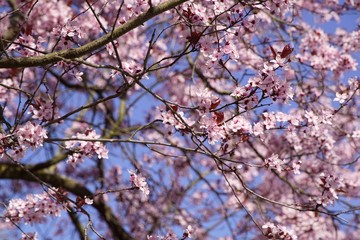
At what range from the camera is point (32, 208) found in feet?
13.1

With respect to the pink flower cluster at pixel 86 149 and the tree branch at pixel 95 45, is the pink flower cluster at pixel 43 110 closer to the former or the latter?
the pink flower cluster at pixel 86 149

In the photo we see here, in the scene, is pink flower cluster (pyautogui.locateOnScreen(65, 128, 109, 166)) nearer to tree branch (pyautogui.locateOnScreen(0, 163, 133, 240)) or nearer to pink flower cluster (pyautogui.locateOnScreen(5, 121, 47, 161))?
pink flower cluster (pyautogui.locateOnScreen(5, 121, 47, 161))

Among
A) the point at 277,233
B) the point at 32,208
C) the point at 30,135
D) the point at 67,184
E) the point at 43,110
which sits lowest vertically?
the point at 277,233

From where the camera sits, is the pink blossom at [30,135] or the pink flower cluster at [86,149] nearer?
the pink blossom at [30,135]

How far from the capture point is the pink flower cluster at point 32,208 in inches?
153

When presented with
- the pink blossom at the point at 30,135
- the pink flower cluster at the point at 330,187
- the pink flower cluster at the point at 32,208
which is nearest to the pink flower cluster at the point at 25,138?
the pink blossom at the point at 30,135

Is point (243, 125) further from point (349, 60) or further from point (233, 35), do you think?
point (349, 60)

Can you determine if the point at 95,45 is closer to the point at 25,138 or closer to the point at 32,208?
the point at 25,138

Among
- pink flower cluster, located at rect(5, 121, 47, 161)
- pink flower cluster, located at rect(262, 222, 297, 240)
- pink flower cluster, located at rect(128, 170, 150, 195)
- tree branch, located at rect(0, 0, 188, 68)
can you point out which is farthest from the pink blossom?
pink flower cluster, located at rect(262, 222, 297, 240)

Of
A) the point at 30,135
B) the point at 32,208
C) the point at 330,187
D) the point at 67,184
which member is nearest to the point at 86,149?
the point at 30,135

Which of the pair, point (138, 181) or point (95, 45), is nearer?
point (95, 45)

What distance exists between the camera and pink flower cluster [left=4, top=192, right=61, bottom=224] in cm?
390

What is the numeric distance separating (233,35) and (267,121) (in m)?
0.60

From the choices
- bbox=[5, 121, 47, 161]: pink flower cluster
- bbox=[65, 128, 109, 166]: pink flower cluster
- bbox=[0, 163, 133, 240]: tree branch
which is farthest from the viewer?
bbox=[0, 163, 133, 240]: tree branch
